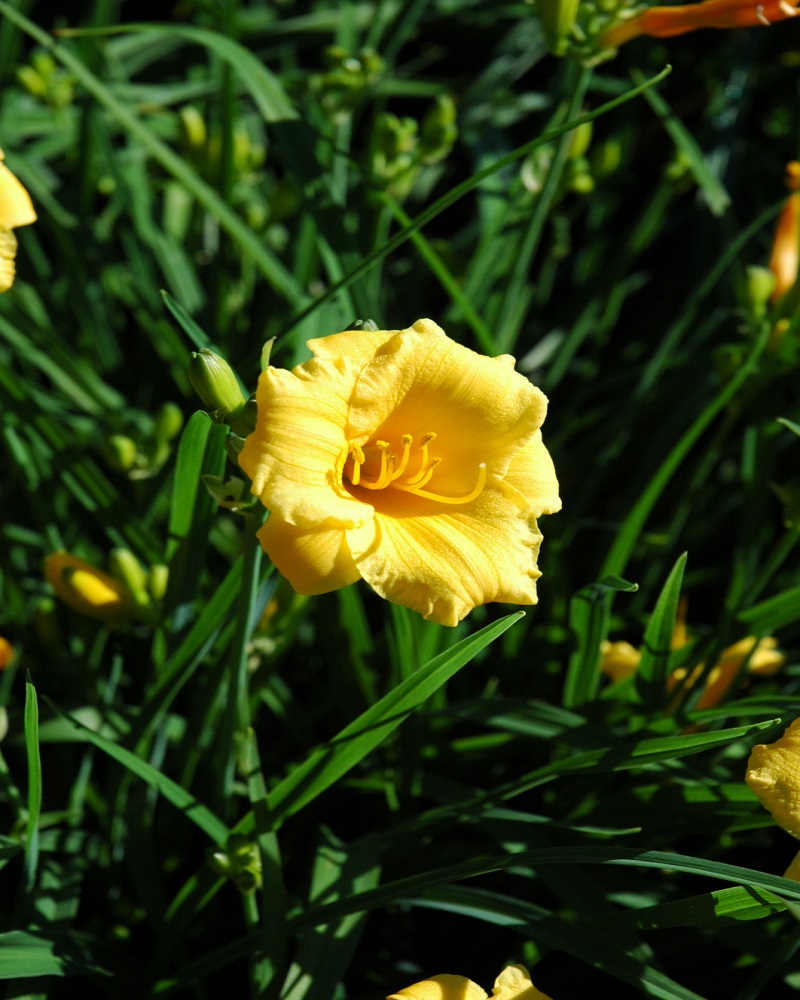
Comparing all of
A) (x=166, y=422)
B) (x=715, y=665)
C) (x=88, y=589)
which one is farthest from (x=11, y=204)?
(x=715, y=665)

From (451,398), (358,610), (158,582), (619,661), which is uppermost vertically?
(451,398)

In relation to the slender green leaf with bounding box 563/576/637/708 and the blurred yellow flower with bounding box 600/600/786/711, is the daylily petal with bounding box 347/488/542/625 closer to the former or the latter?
the slender green leaf with bounding box 563/576/637/708

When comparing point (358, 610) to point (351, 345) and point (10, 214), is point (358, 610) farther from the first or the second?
point (10, 214)

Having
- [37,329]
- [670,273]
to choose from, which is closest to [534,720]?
[37,329]

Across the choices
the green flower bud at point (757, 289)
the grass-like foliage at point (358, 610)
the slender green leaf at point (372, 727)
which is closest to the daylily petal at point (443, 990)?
the grass-like foliage at point (358, 610)

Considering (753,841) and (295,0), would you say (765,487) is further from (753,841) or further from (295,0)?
(295,0)

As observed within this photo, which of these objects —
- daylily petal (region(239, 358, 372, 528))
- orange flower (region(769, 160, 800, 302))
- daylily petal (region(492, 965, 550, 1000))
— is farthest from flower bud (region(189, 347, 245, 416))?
orange flower (region(769, 160, 800, 302))
